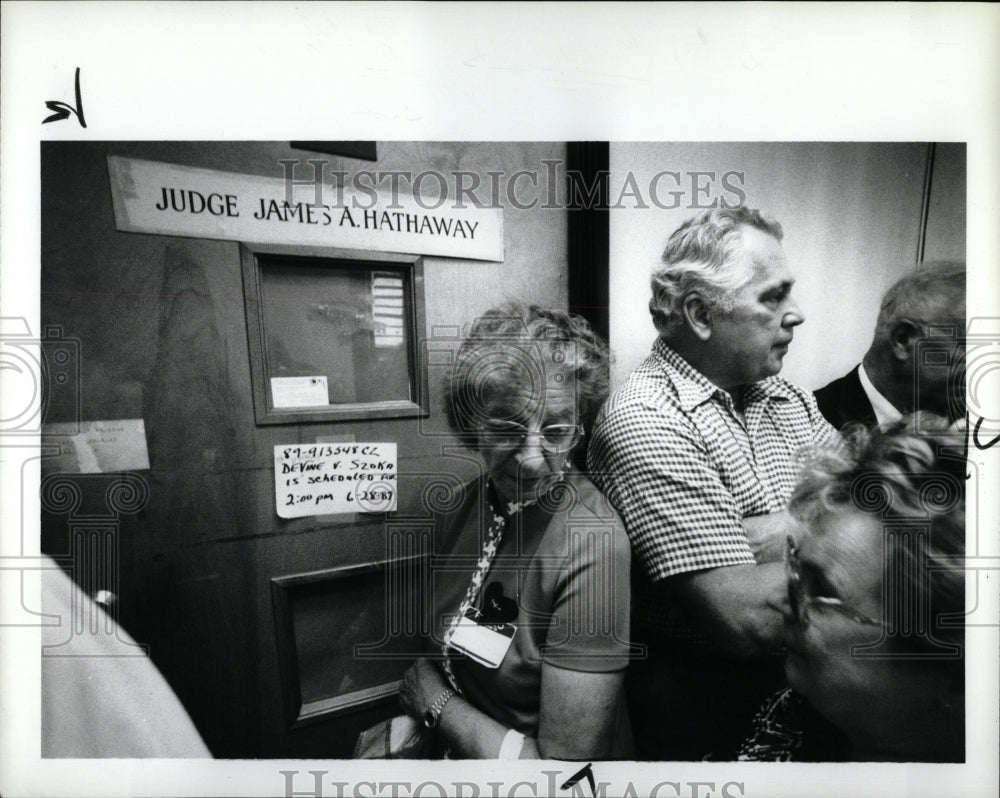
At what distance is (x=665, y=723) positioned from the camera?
4.52 ft

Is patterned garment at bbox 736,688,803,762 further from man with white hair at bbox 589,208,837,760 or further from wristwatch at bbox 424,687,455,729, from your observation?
wristwatch at bbox 424,687,455,729

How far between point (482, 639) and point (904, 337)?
37.4 inches

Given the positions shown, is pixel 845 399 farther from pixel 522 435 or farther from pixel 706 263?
pixel 522 435

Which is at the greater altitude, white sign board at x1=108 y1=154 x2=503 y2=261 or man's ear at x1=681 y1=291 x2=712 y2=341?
white sign board at x1=108 y1=154 x2=503 y2=261

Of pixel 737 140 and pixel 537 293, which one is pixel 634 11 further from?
pixel 537 293

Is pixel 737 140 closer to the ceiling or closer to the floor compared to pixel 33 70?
closer to the floor

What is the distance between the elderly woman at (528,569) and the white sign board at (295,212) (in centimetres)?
18

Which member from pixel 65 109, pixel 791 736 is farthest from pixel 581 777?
pixel 65 109

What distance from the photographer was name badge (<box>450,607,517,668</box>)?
1.35 meters

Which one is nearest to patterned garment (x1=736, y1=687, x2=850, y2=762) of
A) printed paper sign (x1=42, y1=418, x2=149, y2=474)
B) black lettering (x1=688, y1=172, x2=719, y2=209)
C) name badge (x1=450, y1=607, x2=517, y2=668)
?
name badge (x1=450, y1=607, x2=517, y2=668)

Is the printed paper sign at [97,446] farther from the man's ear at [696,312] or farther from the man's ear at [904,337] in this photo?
the man's ear at [904,337]

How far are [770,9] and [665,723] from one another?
1.31 m

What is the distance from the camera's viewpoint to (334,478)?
1.38 metres

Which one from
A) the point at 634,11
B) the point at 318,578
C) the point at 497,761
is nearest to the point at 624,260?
the point at 634,11
